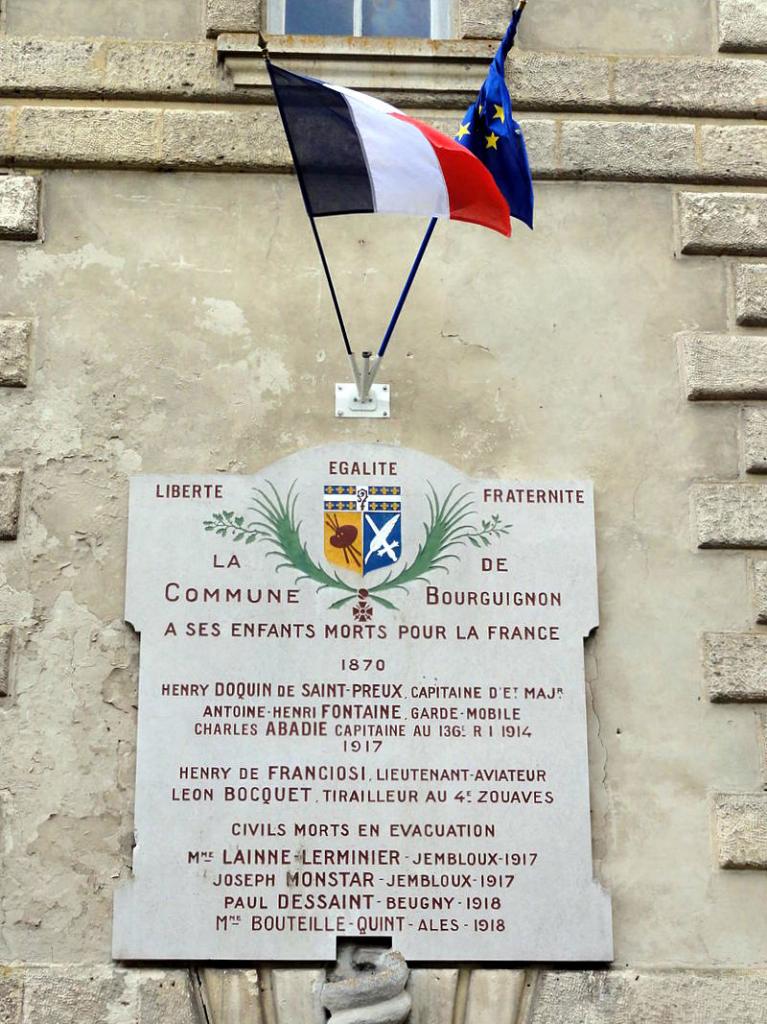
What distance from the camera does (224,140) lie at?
6453mm

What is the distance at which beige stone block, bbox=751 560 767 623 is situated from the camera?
5.95 metres

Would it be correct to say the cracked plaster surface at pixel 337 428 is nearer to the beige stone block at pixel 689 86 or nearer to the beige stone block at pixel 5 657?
the beige stone block at pixel 5 657

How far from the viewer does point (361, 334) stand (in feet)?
20.5

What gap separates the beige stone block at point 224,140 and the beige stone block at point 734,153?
1638 millimetres

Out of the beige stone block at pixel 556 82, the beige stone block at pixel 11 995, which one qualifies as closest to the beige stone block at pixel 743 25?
the beige stone block at pixel 556 82

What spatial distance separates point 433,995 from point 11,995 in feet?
4.45

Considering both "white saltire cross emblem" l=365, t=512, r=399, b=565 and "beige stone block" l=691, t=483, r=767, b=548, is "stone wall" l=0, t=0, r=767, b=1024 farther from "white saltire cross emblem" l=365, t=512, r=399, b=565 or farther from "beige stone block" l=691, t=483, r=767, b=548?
"white saltire cross emblem" l=365, t=512, r=399, b=565

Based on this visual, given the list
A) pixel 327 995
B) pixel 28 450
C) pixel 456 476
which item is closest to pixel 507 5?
pixel 456 476

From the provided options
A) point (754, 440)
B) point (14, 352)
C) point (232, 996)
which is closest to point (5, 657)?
point (14, 352)

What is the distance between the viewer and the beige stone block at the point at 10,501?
5.90m

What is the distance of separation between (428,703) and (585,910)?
0.86 m

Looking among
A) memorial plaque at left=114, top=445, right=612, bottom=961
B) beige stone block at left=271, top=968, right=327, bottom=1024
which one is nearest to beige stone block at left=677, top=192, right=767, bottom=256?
memorial plaque at left=114, top=445, right=612, bottom=961

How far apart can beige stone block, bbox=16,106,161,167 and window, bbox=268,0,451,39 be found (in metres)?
→ 0.73

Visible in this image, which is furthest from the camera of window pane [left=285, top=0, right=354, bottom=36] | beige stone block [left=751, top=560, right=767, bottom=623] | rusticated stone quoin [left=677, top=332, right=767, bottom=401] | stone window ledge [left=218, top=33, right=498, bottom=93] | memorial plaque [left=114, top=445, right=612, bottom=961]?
window pane [left=285, top=0, right=354, bottom=36]
